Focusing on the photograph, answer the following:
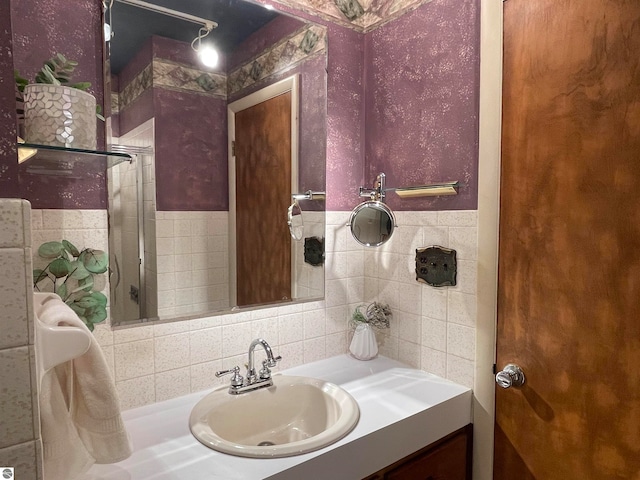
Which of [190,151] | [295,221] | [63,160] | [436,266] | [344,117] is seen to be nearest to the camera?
[63,160]

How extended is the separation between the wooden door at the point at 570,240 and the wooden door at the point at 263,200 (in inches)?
29.5

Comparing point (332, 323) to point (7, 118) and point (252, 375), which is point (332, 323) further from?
point (7, 118)

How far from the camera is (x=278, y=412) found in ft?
4.36

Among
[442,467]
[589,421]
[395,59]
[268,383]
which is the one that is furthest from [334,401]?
[395,59]

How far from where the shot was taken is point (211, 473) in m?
0.90

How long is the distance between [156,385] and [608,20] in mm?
1592

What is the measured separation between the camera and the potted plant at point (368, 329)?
5.17 feet

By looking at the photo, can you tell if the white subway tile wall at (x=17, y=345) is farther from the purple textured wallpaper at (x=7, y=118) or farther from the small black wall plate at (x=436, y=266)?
the small black wall plate at (x=436, y=266)

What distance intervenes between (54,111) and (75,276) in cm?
40

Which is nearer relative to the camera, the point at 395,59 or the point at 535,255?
the point at 535,255

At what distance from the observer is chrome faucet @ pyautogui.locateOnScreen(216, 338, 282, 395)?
1272 millimetres

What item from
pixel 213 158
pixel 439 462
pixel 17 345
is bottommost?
pixel 439 462

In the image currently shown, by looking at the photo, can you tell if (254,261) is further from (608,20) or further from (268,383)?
(608,20)

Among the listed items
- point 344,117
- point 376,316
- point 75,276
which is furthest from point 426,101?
point 75,276
